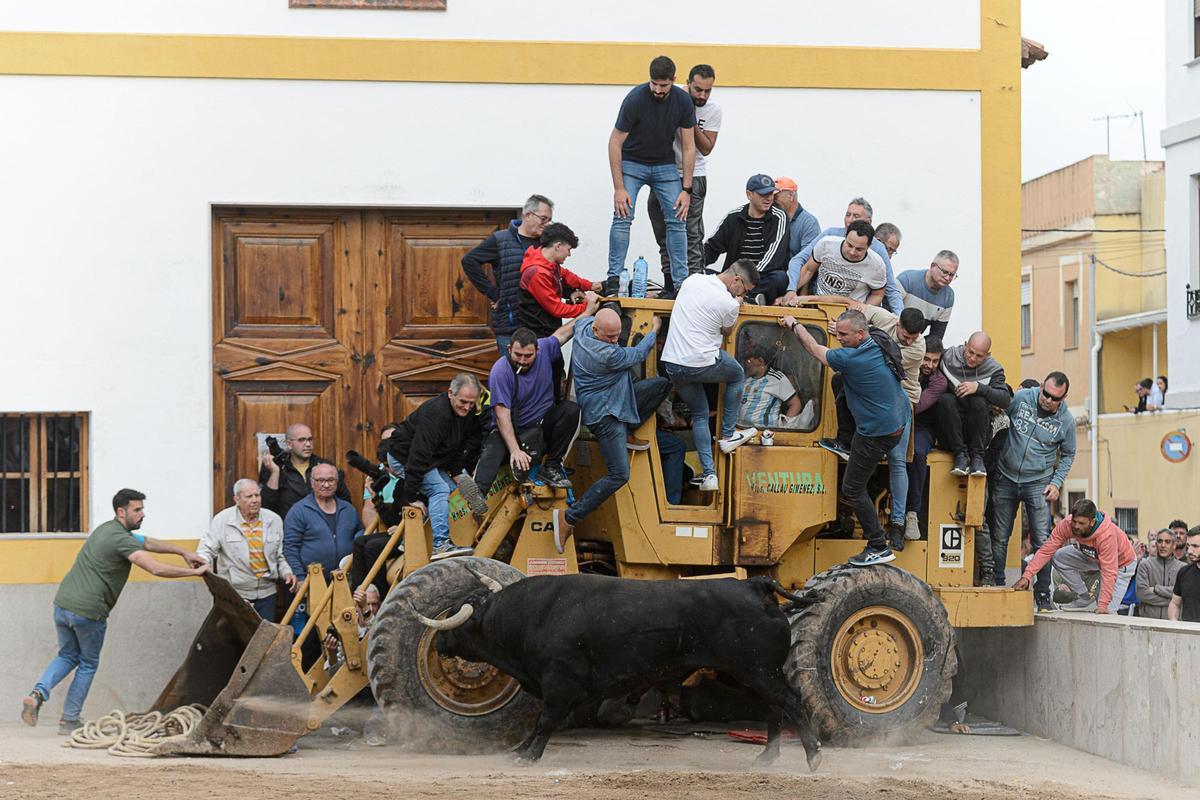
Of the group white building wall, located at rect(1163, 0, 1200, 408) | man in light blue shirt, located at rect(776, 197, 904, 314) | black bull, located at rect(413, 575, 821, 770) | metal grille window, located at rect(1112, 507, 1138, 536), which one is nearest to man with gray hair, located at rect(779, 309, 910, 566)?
man in light blue shirt, located at rect(776, 197, 904, 314)

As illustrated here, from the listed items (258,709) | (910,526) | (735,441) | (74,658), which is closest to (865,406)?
(735,441)

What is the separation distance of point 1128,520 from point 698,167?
1097 inches

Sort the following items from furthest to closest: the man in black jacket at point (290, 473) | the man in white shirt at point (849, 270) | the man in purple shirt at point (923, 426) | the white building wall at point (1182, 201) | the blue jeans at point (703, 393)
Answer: the white building wall at point (1182, 201)
the man in black jacket at point (290, 473)
the man in white shirt at point (849, 270)
the man in purple shirt at point (923, 426)
the blue jeans at point (703, 393)

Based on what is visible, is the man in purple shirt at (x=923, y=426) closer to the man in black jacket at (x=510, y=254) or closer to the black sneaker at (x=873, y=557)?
the black sneaker at (x=873, y=557)

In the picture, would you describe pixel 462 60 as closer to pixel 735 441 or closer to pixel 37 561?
pixel 735 441

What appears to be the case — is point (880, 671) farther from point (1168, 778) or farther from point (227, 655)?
point (227, 655)

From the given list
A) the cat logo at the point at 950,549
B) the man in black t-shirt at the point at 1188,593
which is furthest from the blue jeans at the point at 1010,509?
the man in black t-shirt at the point at 1188,593

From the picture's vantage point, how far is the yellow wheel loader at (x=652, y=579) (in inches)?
456

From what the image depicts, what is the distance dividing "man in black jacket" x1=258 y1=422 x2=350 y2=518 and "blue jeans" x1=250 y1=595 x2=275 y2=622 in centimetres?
80

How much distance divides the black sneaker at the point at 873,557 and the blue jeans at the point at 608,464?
72.5 inches

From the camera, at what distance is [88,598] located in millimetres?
13109

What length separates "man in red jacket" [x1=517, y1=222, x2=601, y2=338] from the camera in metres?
12.9

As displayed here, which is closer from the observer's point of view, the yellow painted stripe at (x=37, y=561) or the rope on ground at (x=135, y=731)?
the rope on ground at (x=135, y=731)

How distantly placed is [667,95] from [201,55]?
4197 millimetres
